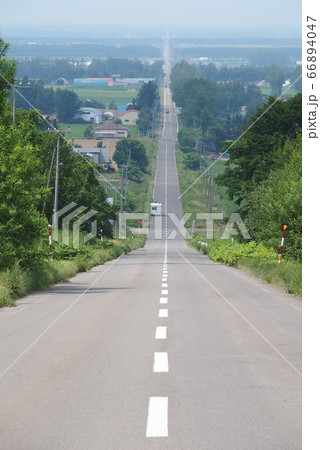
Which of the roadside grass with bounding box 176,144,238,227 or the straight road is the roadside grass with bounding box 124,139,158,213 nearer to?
the roadside grass with bounding box 176,144,238,227

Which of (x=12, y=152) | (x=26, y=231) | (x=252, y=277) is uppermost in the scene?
(x=12, y=152)

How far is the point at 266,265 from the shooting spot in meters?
29.9

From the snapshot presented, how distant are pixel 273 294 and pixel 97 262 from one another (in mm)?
18350

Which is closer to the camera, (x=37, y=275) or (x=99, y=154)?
(x=37, y=275)

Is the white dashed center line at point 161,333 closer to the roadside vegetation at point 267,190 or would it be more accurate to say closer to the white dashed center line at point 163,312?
the white dashed center line at point 163,312

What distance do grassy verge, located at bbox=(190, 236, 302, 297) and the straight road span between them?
4.42 m

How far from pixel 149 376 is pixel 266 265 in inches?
823

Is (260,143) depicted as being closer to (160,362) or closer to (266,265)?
(266,265)

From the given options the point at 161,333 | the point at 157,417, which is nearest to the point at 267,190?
the point at 161,333

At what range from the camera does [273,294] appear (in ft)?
73.2

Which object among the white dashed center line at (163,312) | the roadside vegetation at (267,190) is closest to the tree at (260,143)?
the roadside vegetation at (267,190)

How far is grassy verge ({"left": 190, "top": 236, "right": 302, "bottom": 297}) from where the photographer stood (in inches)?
909
